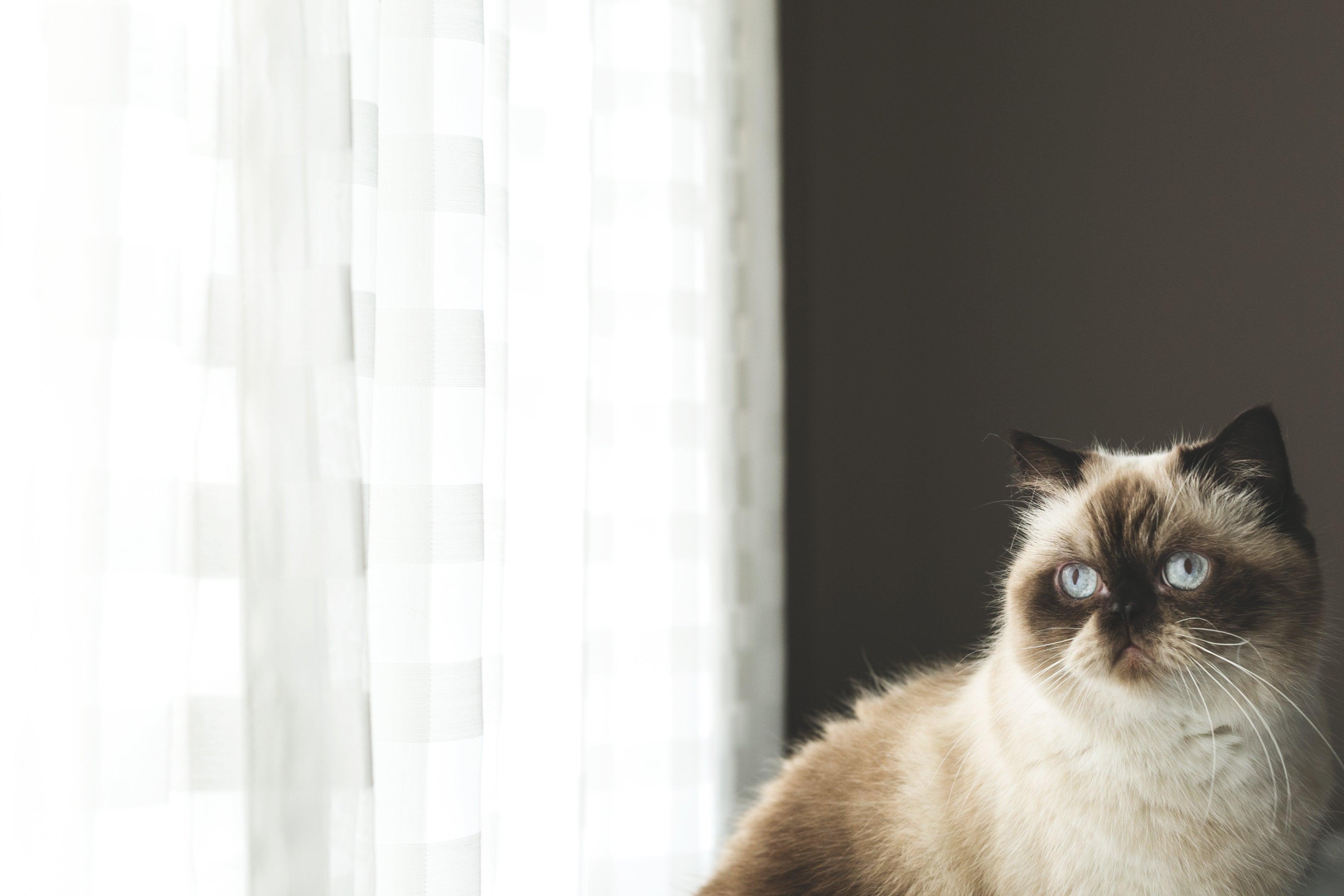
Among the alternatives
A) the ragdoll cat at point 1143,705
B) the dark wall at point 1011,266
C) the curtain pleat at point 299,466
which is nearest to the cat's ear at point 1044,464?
the ragdoll cat at point 1143,705

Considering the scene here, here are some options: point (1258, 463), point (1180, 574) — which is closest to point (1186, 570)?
point (1180, 574)

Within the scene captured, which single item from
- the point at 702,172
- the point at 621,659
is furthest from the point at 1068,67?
the point at 621,659

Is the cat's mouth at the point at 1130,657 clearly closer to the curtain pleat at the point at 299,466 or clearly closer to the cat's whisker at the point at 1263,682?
the cat's whisker at the point at 1263,682

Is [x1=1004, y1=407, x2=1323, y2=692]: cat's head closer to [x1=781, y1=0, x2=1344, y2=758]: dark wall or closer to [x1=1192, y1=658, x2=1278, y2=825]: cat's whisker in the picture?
[x1=1192, y1=658, x2=1278, y2=825]: cat's whisker

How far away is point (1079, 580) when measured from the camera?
83 centimetres

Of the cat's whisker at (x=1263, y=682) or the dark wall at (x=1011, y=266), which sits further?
the dark wall at (x=1011, y=266)

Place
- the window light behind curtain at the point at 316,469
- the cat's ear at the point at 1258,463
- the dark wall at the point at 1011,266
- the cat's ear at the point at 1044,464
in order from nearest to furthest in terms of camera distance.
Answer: the window light behind curtain at the point at 316,469 < the cat's ear at the point at 1258,463 < the cat's ear at the point at 1044,464 < the dark wall at the point at 1011,266

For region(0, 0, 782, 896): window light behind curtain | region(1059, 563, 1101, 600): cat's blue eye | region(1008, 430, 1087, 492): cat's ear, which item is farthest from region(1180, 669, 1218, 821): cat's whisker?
region(0, 0, 782, 896): window light behind curtain

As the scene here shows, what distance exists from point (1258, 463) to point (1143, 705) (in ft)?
0.79

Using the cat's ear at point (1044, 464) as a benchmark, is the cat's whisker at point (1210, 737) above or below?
below

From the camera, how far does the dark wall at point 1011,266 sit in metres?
1.09

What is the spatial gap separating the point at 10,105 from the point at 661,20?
1.02 m

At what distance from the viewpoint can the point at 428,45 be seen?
0.90m

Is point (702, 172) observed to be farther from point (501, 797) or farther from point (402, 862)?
point (402, 862)
